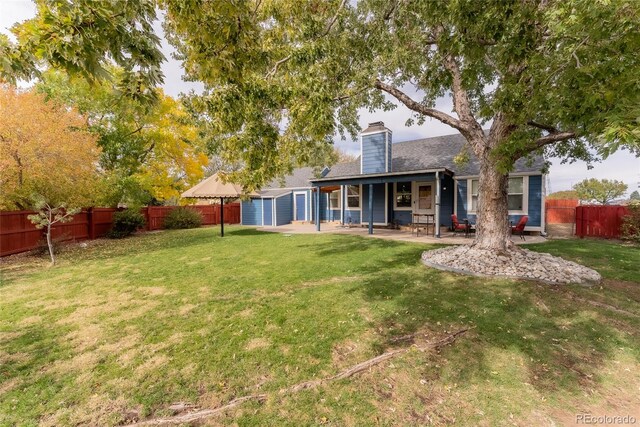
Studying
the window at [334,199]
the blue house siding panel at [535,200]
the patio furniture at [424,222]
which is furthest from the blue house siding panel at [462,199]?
the window at [334,199]

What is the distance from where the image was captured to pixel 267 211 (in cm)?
2023

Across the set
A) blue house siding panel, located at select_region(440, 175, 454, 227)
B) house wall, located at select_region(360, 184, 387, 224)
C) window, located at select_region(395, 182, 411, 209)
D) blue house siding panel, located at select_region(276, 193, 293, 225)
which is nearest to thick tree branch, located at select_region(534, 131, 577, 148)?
blue house siding panel, located at select_region(440, 175, 454, 227)

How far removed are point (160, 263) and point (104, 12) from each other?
7.41m

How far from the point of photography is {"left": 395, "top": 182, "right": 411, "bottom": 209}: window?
15.1m

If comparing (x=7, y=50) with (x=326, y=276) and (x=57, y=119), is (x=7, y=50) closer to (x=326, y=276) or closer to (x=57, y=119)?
(x=326, y=276)

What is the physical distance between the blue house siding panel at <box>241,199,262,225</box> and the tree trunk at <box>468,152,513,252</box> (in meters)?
15.9

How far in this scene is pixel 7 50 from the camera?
2.10 metres

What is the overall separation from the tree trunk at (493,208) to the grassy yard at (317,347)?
180cm

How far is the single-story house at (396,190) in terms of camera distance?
11.9 meters

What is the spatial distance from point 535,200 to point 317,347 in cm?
1250

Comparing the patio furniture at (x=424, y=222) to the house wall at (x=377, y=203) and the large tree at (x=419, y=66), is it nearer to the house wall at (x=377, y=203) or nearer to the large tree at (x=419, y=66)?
the house wall at (x=377, y=203)

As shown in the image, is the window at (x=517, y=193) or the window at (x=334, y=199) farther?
the window at (x=334, y=199)

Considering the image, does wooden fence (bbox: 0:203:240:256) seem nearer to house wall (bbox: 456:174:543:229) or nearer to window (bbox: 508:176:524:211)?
window (bbox: 508:176:524:211)

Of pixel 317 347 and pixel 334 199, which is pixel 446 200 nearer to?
pixel 334 199
